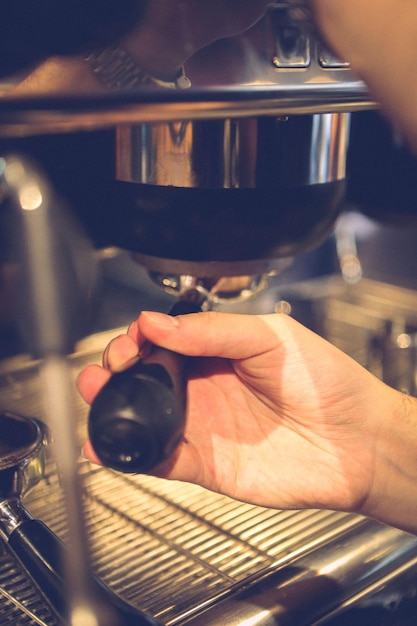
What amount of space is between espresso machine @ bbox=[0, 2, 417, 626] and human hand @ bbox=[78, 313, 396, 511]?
4 cm

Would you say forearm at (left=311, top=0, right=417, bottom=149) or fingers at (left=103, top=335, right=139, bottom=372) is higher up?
forearm at (left=311, top=0, right=417, bottom=149)

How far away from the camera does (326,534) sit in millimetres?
694

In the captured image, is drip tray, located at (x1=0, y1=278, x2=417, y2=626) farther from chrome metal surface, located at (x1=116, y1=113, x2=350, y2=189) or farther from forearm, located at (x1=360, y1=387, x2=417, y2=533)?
chrome metal surface, located at (x1=116, y1=113, x2=350, y2=189)

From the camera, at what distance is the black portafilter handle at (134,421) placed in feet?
1.41

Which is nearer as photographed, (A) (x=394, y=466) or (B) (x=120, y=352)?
(B) (x=120, y=352)

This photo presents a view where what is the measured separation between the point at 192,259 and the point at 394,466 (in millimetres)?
282

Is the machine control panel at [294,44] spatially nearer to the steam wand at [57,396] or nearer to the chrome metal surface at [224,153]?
the chrome metal surface at [224,153]

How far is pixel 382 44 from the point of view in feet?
1.27

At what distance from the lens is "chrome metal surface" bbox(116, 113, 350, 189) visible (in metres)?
0.62

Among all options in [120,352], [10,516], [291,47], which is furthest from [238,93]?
[10,516]

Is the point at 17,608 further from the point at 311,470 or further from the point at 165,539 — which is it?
the point at 311,470

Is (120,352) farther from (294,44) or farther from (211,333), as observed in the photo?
(294,44)

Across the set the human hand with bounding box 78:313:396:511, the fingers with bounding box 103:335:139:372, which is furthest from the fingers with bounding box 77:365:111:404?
the human hand with bounding box 78:313:396:511

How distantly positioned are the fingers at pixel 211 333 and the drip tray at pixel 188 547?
179mm
